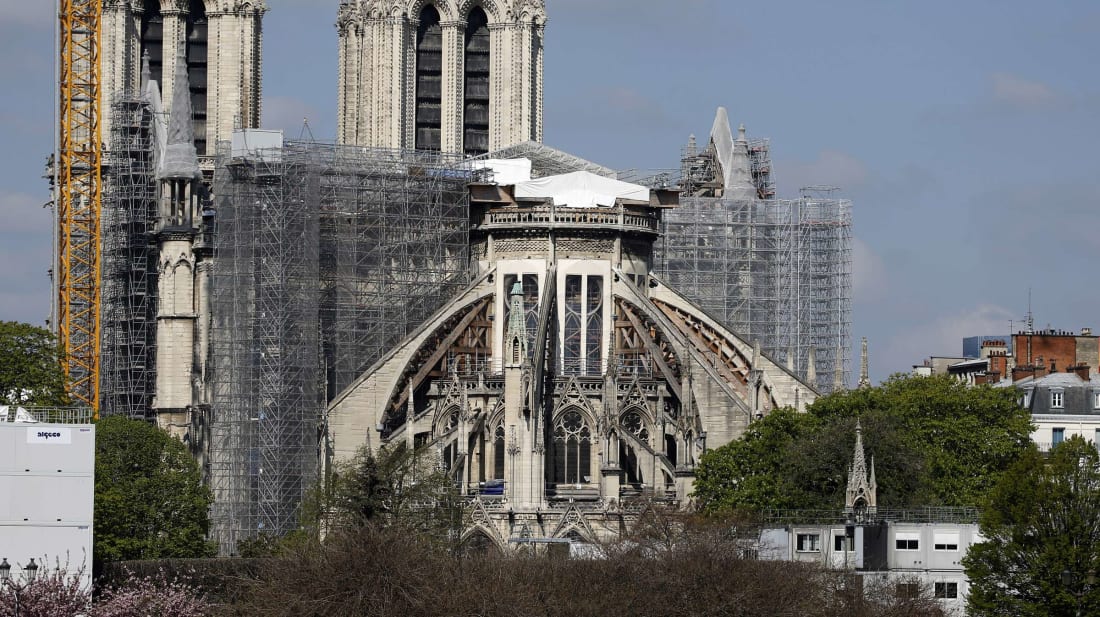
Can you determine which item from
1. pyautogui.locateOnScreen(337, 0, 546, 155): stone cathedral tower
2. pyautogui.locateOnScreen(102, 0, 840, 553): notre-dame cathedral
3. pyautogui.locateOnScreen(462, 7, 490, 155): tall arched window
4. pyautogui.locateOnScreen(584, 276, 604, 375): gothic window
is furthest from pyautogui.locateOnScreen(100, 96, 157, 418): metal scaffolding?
pyautogui.locateOnScreen(584, 276, 604, 375): gothic window

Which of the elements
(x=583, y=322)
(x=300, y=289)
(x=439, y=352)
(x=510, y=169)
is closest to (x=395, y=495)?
(x=300, y=289)

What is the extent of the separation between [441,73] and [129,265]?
55.0 ft

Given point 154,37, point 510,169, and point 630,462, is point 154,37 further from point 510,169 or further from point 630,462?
point 630,462

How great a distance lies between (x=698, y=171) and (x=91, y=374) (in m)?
30.1

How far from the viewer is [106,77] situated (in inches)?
6088

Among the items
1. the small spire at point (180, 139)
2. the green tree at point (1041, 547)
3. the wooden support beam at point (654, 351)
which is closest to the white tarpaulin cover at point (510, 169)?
the wooden support beam at point (654, 351)

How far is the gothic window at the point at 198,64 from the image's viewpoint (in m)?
158

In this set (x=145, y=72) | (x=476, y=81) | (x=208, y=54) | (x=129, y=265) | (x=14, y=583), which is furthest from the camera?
(x=208, y=54)

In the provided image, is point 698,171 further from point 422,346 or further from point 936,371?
point 422,346

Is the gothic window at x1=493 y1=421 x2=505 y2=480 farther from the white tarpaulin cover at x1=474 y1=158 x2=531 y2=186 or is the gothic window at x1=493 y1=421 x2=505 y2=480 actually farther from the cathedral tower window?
the white tarpaulin cover at x1=474 y1=158 x2=531 y2=186

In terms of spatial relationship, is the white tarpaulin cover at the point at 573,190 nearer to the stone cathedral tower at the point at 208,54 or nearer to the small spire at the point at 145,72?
the stone cathedral tower at the point at 208,54

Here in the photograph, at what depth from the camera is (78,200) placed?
150750 mm

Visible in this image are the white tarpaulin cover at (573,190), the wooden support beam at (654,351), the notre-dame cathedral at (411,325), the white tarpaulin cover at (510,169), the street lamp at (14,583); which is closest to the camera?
the street lamp at (14,583)

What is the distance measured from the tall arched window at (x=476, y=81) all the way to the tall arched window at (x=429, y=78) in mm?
1216
